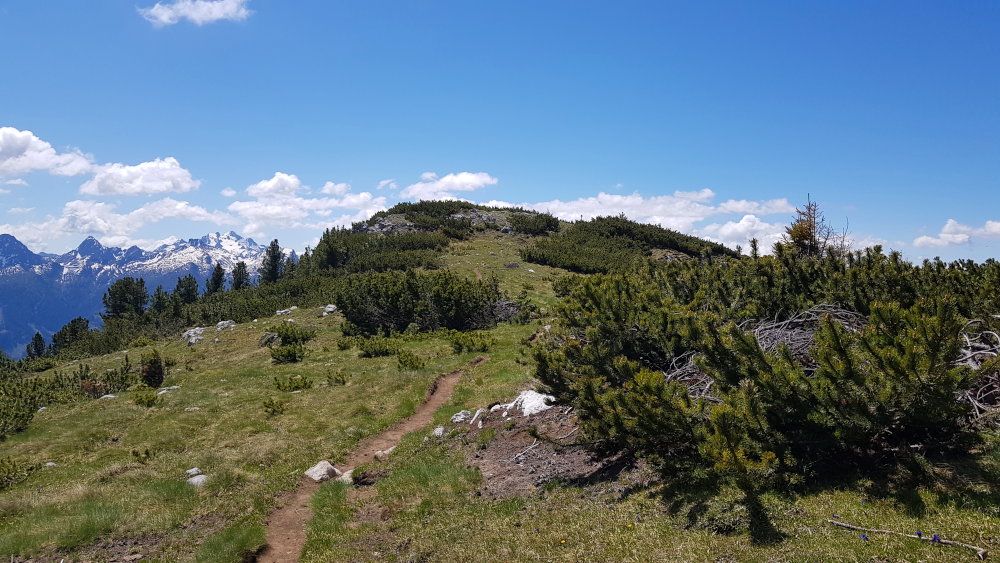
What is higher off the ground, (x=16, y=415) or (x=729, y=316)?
(x=729, y=316)

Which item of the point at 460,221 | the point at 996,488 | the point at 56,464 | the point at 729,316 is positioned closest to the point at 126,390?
the point at 56,464

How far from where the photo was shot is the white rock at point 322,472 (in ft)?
44.5

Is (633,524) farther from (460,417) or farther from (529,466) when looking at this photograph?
(460,417)

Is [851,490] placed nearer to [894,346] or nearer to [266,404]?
[894,346]

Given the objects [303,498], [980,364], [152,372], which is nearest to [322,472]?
[303,498]

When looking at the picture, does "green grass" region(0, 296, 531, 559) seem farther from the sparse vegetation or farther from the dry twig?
the dry twig

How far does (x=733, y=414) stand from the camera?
6.89 m

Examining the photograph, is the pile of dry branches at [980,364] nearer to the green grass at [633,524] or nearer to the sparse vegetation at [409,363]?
the green grass at [633,524]

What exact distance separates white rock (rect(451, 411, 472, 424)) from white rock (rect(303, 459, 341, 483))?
419 centimetres

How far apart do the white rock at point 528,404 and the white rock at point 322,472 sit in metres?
5.44

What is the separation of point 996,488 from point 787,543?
9.12 feet

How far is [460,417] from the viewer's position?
16.8 metres

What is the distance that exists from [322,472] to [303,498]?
127 cm

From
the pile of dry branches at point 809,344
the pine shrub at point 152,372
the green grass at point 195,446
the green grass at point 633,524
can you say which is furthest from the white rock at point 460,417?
the pine shrub at point 152,372
